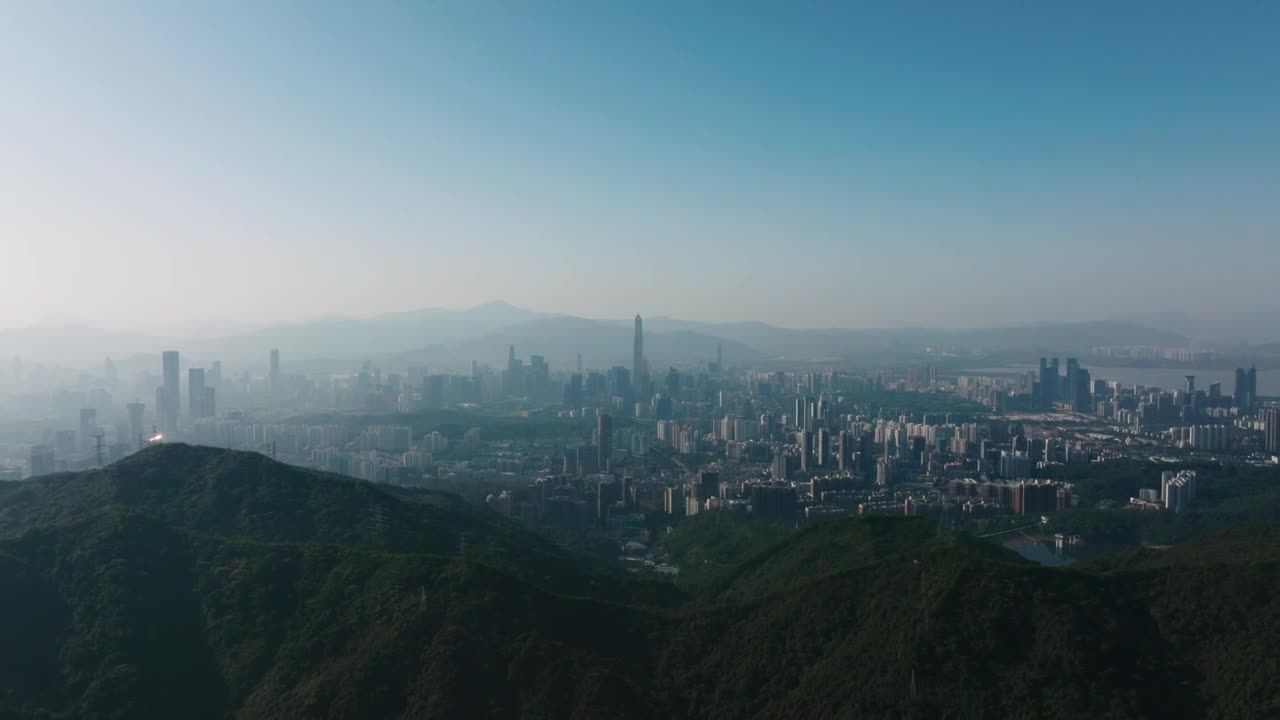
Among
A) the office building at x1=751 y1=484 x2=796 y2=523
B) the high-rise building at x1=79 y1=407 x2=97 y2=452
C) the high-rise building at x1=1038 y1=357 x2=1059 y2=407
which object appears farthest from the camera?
the high-rise building at x1=1038 y1=357 x2=1059 y2=407

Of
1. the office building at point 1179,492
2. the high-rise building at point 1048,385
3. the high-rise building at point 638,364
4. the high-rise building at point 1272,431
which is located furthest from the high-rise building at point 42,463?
the high-rise building at point 1048,385


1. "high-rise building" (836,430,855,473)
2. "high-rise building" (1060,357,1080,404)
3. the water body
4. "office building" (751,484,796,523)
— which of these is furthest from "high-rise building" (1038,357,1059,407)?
"office building" (751,484,796,523)

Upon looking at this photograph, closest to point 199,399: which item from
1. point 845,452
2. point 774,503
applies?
point 845,452

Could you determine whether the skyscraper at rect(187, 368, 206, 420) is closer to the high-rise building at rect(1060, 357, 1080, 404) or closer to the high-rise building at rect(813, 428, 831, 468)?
the high-rise building at rect(813, 428, 831, 468)

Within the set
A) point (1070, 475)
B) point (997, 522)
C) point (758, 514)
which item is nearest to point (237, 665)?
point (758, 514)

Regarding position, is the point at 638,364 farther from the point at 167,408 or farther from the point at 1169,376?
the point at 1169,376

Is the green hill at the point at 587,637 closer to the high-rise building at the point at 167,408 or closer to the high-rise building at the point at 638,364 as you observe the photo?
the high-rise building at the point at 167,408
